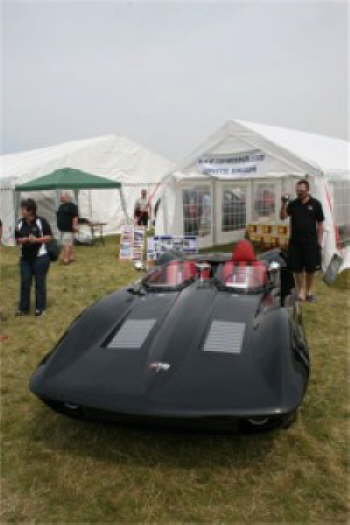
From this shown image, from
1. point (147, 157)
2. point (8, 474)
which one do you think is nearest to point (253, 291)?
point (8, 474)

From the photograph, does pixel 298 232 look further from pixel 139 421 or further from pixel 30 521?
pixel 30 521

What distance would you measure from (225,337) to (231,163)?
8344 mm

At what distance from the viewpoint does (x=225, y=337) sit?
11.3 ft

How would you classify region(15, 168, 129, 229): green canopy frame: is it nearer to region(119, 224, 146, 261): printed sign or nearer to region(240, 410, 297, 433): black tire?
region(119, 224, 146, 261): printed sign

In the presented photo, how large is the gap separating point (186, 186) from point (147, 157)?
30.9ft

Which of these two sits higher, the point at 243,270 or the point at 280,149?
the point at 280,149

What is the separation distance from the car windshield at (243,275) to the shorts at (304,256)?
2.67m

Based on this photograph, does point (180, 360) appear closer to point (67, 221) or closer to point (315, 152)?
point (315, 152)

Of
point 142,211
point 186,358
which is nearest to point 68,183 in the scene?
point 142,211

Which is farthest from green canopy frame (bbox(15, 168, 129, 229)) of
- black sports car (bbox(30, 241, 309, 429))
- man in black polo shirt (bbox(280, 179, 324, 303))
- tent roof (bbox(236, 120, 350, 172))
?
black sports car (bbox(30, 241, 309, 429))

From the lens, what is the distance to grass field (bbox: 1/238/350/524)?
8.80 ft

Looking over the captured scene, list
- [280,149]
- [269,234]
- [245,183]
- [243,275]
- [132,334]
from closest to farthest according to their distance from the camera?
[132,334]
[243,275]
[280,149]
[269,234]
[245,183]

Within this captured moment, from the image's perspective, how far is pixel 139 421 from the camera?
2.78 metres

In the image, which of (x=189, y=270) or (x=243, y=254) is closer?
(x=189, y=270)
